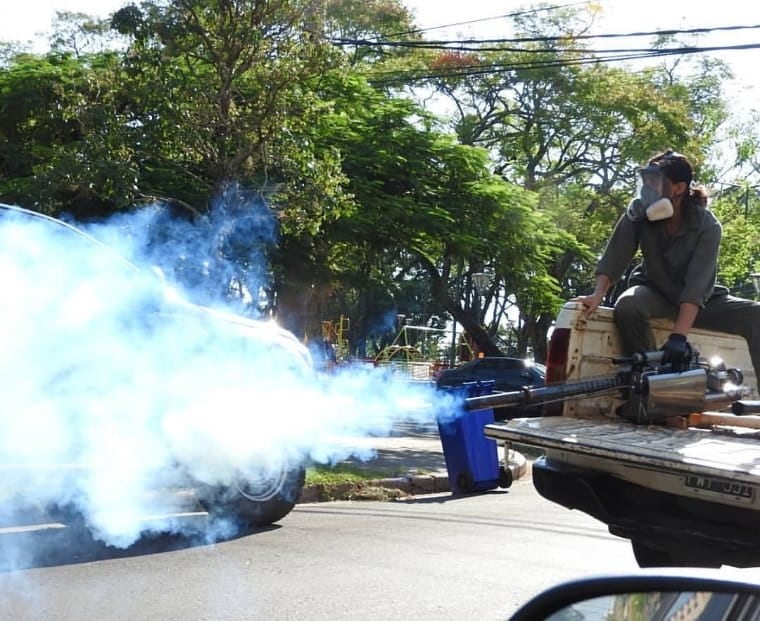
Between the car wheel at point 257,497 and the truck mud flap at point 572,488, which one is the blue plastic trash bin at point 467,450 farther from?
the truck mud flap at point 572,488

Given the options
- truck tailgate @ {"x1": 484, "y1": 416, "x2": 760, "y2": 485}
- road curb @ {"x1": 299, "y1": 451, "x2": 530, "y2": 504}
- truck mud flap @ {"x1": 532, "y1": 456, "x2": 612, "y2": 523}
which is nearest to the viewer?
truck tailgate @ {"x1": 484, "y1": 416, "x2": 760, "y2": 485}

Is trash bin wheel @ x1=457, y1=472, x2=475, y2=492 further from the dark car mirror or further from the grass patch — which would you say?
the dark car mirror

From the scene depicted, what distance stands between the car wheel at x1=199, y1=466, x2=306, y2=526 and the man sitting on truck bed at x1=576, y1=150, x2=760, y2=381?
3.00 meters

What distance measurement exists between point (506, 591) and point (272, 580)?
54.8 inches

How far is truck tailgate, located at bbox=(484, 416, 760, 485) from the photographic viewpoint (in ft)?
12.5

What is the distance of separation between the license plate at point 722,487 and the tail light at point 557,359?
1273 millimetres

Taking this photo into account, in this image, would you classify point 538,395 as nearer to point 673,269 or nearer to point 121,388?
point 673,269

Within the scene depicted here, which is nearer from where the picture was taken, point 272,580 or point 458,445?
point 272,580

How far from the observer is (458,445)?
1039 centimetres

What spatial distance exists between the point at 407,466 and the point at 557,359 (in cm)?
683

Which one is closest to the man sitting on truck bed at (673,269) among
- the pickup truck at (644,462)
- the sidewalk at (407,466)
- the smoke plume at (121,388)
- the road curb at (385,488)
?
the pickup truck at (644,462)

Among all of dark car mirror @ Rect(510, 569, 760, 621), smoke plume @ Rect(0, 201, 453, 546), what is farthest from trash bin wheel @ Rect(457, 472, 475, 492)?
dark car mirror @ Rect(510, 569, 760, 621)

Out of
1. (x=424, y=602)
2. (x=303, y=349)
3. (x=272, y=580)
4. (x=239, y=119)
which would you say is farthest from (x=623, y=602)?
(x=239, y=119)

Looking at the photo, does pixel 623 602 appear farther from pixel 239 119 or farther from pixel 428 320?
pixel 428 320
